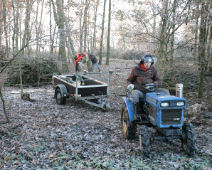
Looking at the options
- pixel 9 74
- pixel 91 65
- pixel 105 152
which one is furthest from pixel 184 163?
pixel 91 65

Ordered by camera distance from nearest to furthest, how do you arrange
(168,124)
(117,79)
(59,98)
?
(168,124) → (59,98) → (117,79)

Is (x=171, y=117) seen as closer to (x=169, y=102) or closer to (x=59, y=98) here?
(x=169, y=102)

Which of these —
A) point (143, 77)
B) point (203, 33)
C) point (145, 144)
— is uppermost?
point (203, 33)

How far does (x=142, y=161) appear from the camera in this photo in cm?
427

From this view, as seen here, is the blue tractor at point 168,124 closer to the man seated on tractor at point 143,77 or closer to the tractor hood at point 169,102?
the tractor hood at point 169,102

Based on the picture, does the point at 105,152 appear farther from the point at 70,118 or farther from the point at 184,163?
the point at 70,118

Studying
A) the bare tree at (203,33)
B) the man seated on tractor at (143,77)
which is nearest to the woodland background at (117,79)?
the bare tree at (203,33)

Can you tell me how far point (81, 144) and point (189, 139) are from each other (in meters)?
2.40

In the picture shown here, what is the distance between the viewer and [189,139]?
170 inches

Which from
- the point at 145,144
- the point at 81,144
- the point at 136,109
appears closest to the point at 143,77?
the point at 136,109

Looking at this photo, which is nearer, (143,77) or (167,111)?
(167,111)

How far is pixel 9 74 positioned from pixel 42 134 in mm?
9438

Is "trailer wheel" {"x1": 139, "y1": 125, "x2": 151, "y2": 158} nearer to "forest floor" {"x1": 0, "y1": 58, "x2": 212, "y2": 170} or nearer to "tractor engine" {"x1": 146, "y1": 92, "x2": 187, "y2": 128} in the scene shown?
"forest floor" {"x1": 0, "y1": 58, "x2": 212, "y2": 170}

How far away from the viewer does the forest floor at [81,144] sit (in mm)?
4199
